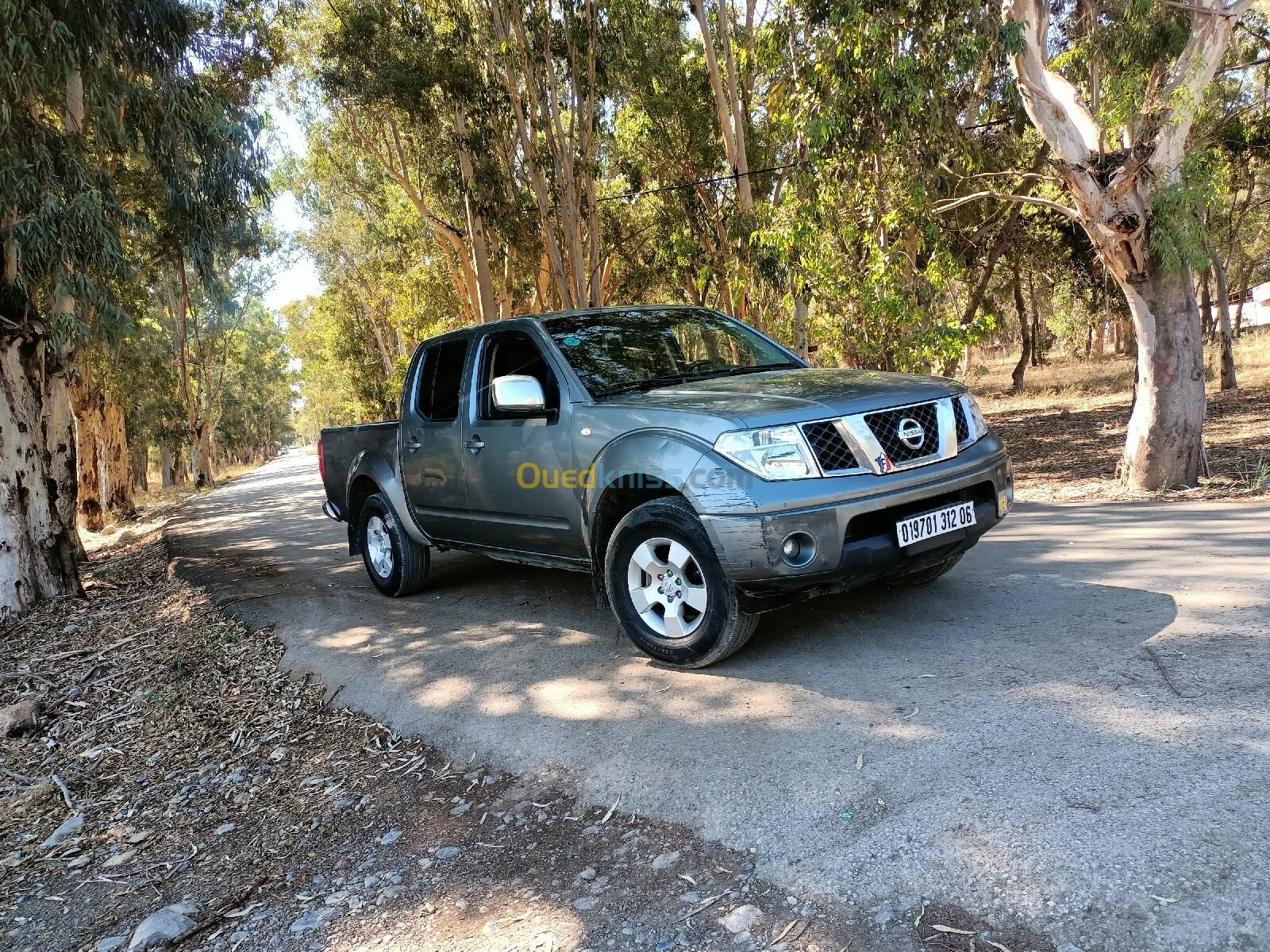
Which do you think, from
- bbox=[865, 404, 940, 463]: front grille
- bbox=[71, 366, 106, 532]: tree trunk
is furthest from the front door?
bbox=[71, 366, 106, 532]: tree trunk

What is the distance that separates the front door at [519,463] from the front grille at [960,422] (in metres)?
1.99

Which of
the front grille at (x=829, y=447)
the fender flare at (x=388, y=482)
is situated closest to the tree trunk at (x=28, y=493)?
the fender flare at (x=388, y=482)

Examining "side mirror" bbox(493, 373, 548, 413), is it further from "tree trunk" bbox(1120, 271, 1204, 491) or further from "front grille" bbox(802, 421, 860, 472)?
"tree trunk" bbox(1120, 271, 1204, 491)

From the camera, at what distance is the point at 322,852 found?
3.31 meters

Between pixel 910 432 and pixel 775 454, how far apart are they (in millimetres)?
761

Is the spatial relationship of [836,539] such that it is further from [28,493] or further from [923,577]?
[28,493]

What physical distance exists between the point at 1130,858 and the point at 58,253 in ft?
30.0

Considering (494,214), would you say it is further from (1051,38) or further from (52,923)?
(52,923)

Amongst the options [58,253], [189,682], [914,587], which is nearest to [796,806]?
[914,587]

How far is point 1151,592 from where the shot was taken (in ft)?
15.3

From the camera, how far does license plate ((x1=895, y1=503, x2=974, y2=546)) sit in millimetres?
3982

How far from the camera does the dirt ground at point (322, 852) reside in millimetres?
2580

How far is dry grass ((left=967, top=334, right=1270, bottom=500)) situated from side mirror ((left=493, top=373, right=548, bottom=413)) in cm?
642

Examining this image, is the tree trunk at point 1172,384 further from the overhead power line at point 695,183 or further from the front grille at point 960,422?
the overhead power line at point 695,183
